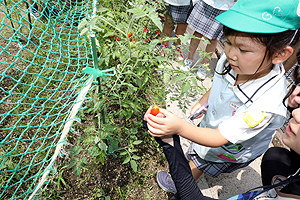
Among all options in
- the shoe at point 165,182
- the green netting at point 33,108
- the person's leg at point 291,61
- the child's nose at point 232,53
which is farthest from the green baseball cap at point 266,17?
the person's leg at point 291,61

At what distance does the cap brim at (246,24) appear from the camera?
80 centimetres

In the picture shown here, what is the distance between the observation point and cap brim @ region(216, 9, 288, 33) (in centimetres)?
80

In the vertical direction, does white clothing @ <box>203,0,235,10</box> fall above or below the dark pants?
above

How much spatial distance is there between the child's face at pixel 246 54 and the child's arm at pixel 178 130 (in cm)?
35

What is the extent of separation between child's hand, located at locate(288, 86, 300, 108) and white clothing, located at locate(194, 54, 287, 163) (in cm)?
8

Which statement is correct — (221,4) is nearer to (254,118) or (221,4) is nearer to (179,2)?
(179,2)

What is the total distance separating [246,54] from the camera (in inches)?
34.4

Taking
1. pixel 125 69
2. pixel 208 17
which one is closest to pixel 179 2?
pixel 208 17

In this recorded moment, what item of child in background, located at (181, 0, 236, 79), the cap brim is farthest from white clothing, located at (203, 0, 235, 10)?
the cap brim

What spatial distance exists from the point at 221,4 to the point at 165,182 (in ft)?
6.15

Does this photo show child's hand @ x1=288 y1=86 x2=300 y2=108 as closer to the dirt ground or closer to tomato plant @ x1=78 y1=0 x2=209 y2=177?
tomato plant @ x1=78 y1=0 x2=209 y2=177

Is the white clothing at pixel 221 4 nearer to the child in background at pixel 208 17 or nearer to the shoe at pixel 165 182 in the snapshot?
the child in background at pixel 208 17

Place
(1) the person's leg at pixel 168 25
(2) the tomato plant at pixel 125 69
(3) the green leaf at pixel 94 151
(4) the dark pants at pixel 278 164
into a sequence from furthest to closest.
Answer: (1) the person's leg at pixel 168 25 < (4) the dark pants at pixel 278 164 < (3) the green leaf at pixel 94 151 < (2) the tomato plant at pixel 125 69

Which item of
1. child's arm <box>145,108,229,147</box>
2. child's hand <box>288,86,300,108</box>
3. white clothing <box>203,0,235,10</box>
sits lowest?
child's arm <box>145,108,229,147</box>
